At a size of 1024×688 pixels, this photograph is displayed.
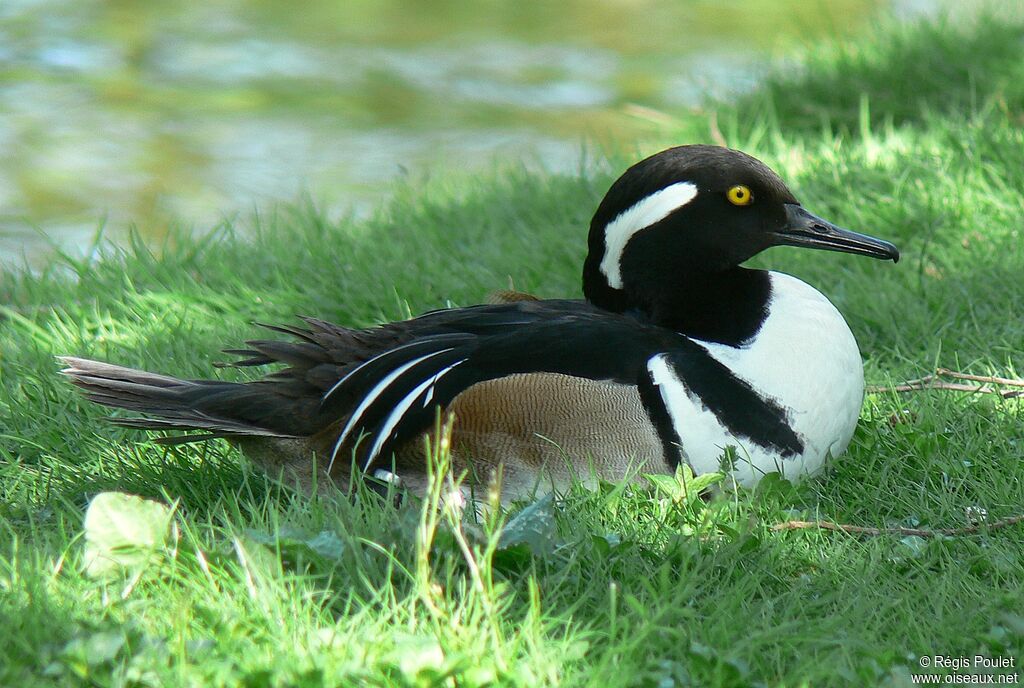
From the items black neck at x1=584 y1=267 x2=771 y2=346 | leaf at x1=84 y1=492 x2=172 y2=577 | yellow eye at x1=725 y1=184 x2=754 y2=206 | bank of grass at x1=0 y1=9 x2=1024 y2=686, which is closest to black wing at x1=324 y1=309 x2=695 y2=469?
black neck at x1=584 y1=267 x2=771 y2=346

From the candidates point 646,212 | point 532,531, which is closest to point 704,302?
point 646,212

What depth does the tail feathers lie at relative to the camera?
10.2 feet

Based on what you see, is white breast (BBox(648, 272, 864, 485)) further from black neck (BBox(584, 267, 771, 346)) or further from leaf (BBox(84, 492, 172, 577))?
leaf (BBox(84, 492, 172, 577))

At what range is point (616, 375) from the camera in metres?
3.12

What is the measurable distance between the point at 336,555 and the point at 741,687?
2.72 ft

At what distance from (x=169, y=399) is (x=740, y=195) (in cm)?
158

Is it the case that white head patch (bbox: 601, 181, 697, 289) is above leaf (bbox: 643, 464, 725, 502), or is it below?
above

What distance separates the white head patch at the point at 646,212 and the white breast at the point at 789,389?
14.5 inches

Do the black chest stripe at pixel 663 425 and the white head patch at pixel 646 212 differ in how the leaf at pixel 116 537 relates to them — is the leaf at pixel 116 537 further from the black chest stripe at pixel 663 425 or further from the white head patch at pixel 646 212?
the white head patch at pixel 646 212

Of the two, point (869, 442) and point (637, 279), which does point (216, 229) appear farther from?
point (869, 442)

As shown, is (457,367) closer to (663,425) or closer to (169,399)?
(663,425)

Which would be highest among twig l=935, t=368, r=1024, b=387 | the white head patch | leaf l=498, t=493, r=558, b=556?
the white head patch

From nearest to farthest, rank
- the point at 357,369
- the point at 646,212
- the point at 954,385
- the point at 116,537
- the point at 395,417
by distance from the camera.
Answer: the point at 116,537
the point at 395,417
the point at 357,369
the point at 646,212
the point at 954,385

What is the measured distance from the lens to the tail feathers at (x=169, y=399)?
3.11 m
